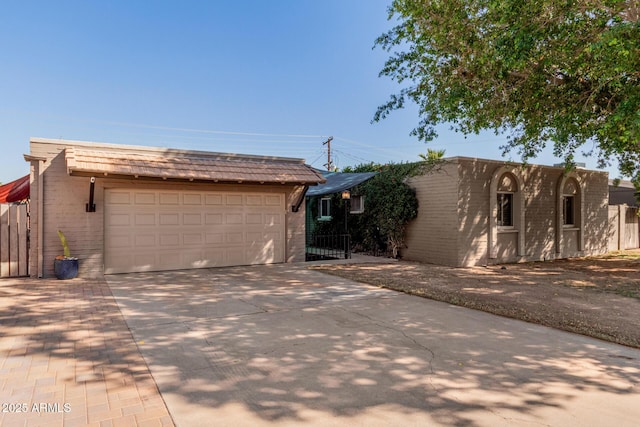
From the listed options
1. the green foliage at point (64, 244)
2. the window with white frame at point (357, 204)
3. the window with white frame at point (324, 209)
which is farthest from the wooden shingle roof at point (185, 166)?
the window with white frame at point (324, 209)

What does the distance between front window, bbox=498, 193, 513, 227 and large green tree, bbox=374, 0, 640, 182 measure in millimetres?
1576

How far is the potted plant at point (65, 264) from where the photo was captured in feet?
27.9

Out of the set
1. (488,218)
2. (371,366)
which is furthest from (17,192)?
(488,218)

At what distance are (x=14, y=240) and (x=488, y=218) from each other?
43.2ft

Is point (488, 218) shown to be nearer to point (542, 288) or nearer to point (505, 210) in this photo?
point (505, 210)

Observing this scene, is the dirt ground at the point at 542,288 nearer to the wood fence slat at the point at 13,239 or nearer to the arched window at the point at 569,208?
the arched window at the point at 569,208

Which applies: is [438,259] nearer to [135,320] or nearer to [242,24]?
[135,320]

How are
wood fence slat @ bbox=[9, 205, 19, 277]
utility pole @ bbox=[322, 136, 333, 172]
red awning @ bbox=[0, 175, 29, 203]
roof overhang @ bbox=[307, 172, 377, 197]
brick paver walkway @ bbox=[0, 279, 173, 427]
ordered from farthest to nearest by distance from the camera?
1. utility pole @ bbox=[322, 136, 333, 172]
2. roof overhang @ bbox=[307, 172, 377, 197]
3. red awning @ bbox=[0, 175, 29, 203]
4. wood fence slat @ bbox=[9, 205, 19, 277]
5. brick paver walkway @ bbox=[0, 279, 173, 427]

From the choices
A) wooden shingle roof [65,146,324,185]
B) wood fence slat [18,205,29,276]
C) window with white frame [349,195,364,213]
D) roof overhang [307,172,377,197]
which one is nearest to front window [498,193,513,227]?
roof overhang [307,172,377,197]

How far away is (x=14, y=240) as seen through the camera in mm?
8664

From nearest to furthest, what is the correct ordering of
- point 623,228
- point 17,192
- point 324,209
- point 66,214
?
point 66,214, point 17,192, point 324,209, point 623,228

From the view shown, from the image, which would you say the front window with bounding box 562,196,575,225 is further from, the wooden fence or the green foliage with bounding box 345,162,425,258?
the green foliage with bounding box 345,162,425,258

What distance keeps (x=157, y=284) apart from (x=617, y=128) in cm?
1094

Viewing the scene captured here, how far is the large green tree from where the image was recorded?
23.3 feet
